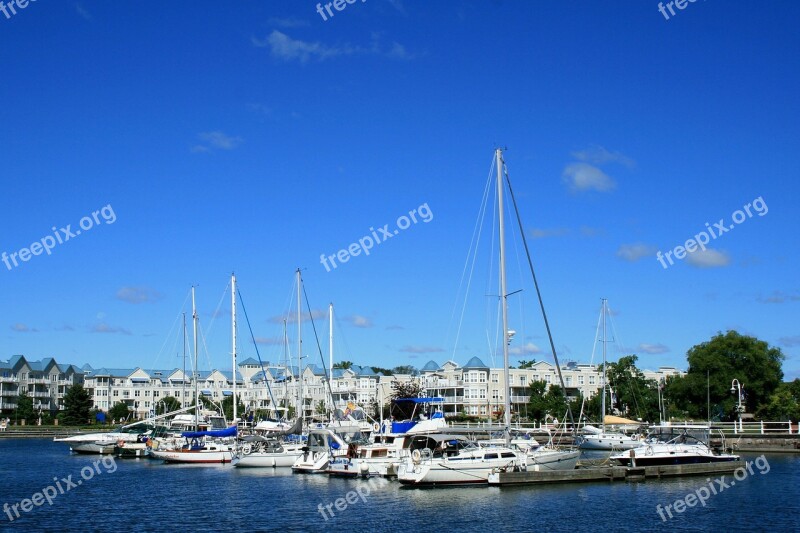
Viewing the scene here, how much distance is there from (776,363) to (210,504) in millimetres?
84196

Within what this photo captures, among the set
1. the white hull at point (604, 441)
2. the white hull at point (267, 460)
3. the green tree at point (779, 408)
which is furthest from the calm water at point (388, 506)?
the green tree at point (779, 408)

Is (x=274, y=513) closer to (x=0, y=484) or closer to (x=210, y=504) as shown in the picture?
(x=210, y=504)

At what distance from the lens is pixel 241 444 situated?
243 feet

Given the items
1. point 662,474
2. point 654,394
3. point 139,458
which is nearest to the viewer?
point 662,474

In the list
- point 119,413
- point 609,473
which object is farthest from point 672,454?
point 119,413

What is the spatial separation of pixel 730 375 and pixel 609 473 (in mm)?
59910

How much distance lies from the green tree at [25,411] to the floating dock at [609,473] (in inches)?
5827

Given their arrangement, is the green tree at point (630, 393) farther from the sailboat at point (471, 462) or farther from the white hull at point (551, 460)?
the sailboat at point (471, 462)

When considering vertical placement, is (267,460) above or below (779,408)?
below

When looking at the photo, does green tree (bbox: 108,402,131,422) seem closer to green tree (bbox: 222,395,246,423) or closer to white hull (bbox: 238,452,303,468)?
green tree (bbox: 222,395,246,423)

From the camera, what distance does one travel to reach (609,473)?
2046 inches

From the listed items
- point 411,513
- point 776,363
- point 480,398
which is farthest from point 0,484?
point 480,398

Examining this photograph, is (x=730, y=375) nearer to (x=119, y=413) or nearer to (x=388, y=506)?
(x=388, y=506)

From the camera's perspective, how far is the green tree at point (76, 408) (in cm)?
15862
